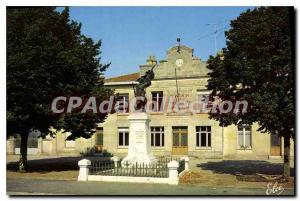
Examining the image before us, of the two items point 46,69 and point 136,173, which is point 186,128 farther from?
point 46,69

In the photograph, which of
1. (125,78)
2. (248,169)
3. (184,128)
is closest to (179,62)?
(125,78)

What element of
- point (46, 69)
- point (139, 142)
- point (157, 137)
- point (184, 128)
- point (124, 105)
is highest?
point (46, 69)

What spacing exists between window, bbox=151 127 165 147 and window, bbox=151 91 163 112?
1.71 metres

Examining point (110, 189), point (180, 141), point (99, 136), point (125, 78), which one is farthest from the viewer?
point (125, 78)

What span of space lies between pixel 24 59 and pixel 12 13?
9.06 ft

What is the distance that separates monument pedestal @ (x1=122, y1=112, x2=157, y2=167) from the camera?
18.5m

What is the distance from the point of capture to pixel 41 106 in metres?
18.1

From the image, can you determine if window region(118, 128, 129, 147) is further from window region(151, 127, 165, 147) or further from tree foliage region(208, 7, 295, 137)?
tree foliage region(208, 7, 295, 137)

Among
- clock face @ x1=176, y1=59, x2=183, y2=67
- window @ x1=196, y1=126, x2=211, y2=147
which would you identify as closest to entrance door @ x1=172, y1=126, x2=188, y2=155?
window @ x1=196, y1=126, x2=211, y2=147

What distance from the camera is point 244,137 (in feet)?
105

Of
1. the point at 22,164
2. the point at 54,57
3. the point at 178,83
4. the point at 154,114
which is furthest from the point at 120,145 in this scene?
the point at 54,57

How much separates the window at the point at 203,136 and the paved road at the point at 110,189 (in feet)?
57.5

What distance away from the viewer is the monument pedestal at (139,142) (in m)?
18.5

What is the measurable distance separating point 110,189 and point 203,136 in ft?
63.8
